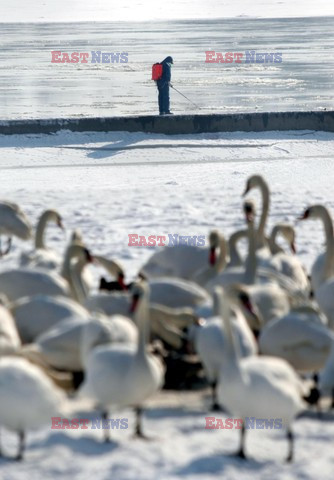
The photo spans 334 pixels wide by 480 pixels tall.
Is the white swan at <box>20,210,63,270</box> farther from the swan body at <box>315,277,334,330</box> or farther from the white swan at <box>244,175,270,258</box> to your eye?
the swan body at <box>315,277,334,330</box>

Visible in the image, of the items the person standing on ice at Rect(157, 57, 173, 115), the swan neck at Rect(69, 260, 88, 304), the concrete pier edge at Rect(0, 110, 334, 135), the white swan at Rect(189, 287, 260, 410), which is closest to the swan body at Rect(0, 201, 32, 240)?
the swan neck at Rect(69, 260, 88, 304)

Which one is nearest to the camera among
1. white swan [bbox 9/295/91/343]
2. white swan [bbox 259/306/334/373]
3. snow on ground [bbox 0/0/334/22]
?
white swan [bbox 259/306/334/373]

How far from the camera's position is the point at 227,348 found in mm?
4742

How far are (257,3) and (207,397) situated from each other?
82.3m

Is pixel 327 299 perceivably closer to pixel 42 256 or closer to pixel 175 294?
pixel 175 294

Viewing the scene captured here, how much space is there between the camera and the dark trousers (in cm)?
1501

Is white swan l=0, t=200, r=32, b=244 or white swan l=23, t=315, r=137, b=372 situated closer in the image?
white swan l=23, t=315, r=137, b=372

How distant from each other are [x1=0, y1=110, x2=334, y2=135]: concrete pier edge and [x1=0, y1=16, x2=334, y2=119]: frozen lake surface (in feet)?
8.83

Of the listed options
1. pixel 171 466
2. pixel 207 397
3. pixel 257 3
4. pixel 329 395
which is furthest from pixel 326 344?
pixel 257 3

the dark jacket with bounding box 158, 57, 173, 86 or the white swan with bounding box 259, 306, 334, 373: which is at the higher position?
the dark jacket with bounding box 158, 57, 173, 86

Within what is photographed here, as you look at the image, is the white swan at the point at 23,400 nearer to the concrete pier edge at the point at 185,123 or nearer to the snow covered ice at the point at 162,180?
the snow covered ice at the point at 162,180

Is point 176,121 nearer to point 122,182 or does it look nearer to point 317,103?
point 122,182

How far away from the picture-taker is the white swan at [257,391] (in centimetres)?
467

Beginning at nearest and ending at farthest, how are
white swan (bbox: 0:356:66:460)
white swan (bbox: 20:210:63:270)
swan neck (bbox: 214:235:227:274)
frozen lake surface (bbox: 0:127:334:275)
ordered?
white swan (bbox: 0:356:66:460) < swan neck (bbox: 214:235:227:274) < white swan (bbox: 20:210:63:270) < frozen lake surface (bbox: 0:127:334:275)
